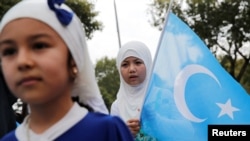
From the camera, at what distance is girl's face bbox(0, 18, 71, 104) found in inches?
64.4

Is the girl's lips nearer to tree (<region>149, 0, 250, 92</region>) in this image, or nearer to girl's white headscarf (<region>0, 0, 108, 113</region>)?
girl's white headscarf (<region>0, 0, 108, 113</region>)

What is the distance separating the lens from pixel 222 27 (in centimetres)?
2555

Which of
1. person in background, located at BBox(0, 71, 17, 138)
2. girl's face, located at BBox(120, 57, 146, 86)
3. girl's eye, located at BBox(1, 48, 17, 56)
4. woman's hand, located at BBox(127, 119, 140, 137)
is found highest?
girl's eye, located at BBox(1, 48, 17, 56)

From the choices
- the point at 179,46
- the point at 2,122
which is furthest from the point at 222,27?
the point at 2,122

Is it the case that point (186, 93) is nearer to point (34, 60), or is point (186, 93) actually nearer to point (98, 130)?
point (98, 130)

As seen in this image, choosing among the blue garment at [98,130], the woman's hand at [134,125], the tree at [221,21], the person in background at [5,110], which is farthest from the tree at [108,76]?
the blue garment at [98,130]

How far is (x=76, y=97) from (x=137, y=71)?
242 centimetres

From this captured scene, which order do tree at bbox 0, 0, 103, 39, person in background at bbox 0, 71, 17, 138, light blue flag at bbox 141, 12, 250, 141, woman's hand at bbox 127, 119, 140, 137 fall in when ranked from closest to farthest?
A: 1. person in background at bbox 0, 71, 17, 138
2. woman's hand at bbox 127, 119, 140, 137
3. light blue flag at bbox 141, 12, 250, 141
4. tree at bbox 0, 0, 103, 39

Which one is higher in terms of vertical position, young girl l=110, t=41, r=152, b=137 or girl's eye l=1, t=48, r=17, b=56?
girl's eye l=1, t=48, r=17, b=56

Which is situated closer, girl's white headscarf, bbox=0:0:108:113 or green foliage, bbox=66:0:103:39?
girl's white headscarf, bbox=0:0:108:113

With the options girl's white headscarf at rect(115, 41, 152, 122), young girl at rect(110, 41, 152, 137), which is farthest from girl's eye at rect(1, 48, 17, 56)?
girl's white headscarf at rect(115, 41, 152, 122)

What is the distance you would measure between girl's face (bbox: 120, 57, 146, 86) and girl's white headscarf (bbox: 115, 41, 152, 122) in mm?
51

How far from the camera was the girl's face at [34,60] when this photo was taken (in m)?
1.64

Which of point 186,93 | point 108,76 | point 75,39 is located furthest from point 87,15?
point 108,76
